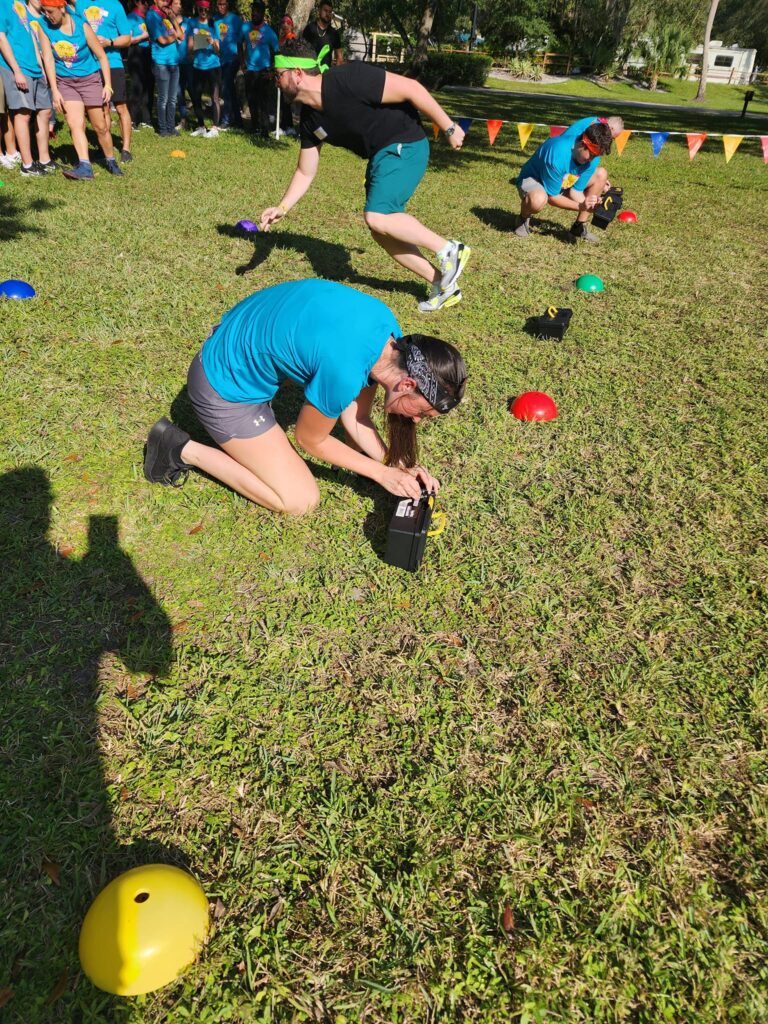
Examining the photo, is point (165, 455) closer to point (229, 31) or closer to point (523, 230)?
point (523, 230)

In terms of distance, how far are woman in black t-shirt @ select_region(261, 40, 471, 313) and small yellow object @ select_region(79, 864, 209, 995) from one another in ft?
14.4

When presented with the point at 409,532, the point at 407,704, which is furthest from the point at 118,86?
the point at 407,704

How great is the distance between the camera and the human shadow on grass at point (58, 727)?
5.71ft

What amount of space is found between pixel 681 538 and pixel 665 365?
7.23 feet

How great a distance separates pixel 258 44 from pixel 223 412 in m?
11.4

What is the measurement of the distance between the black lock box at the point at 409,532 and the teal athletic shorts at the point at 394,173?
9.62 feet

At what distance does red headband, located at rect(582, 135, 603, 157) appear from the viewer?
6.82 meters

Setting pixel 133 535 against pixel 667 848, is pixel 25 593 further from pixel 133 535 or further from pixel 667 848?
pixel 667 848

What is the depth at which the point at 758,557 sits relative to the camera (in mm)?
3176

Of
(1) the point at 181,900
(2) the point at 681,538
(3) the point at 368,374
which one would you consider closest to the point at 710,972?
(1) the point at 181,900

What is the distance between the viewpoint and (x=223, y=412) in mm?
3004

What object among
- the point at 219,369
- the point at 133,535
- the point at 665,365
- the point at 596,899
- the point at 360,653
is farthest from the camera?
the point at 665,365

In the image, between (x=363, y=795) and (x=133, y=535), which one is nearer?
(x=363, y=795)

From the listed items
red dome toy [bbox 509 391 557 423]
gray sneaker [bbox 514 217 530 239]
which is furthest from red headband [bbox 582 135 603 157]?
red dome toy [bbox 509 391 557 423]
